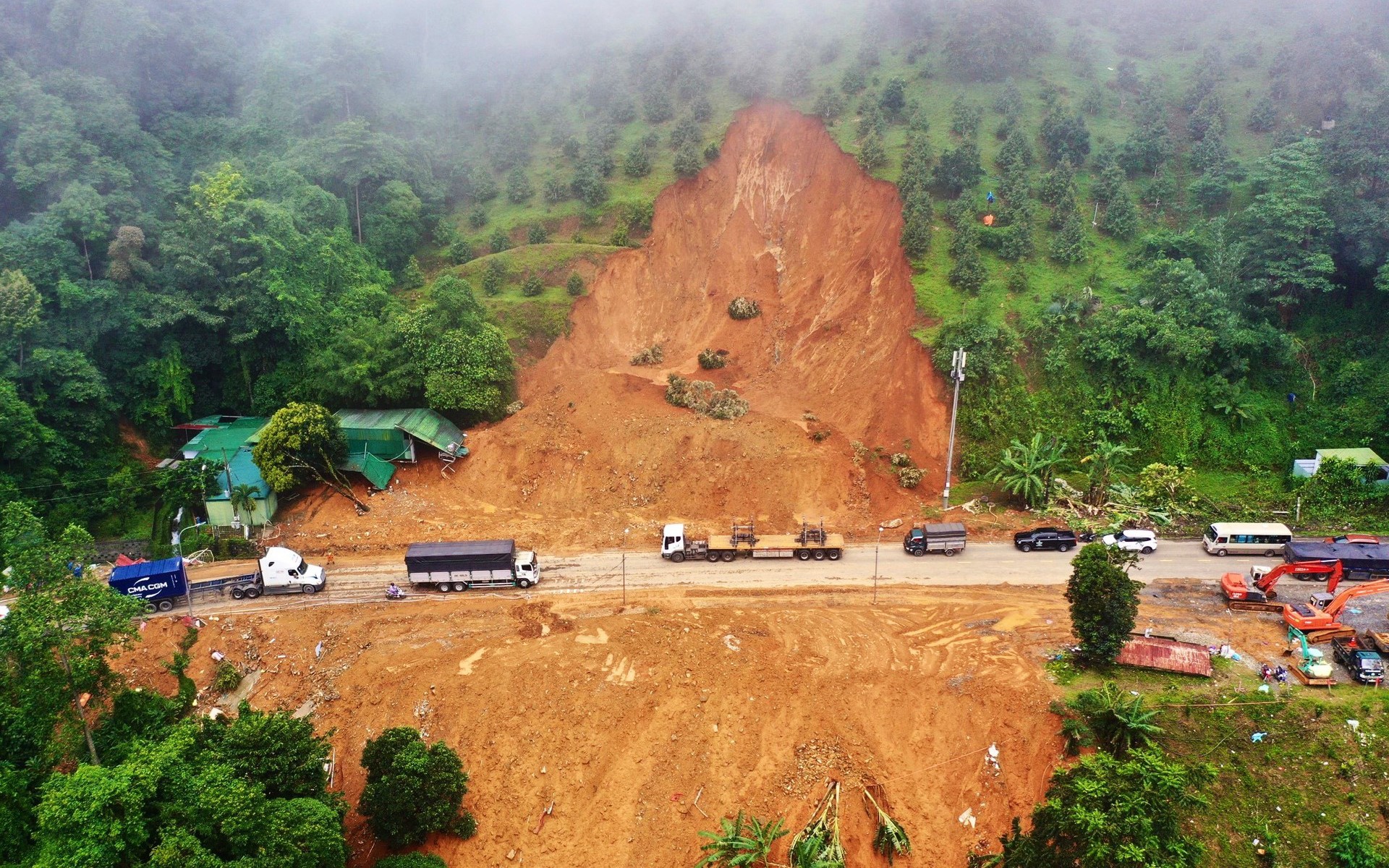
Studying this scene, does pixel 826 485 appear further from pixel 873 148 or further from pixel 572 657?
pixel 873 148

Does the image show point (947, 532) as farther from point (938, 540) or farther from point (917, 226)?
point (917, 226)

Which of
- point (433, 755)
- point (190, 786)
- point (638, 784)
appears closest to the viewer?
point (190, 786)

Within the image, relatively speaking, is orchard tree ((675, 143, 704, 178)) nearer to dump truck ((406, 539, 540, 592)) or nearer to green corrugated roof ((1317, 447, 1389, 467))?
dump truck ((406, 539, 540, 592))

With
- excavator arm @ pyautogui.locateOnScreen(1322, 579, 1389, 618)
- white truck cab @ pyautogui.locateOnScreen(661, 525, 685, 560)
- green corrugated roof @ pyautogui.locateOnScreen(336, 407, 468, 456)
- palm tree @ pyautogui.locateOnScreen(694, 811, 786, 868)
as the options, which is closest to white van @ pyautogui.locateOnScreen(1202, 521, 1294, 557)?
excavator arm @ pyautogui.locateOnScreen(1322, 579, 1389, 618)

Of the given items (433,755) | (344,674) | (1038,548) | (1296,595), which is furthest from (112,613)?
(1296,595)

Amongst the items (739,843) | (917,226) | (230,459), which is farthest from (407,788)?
(917,226)
